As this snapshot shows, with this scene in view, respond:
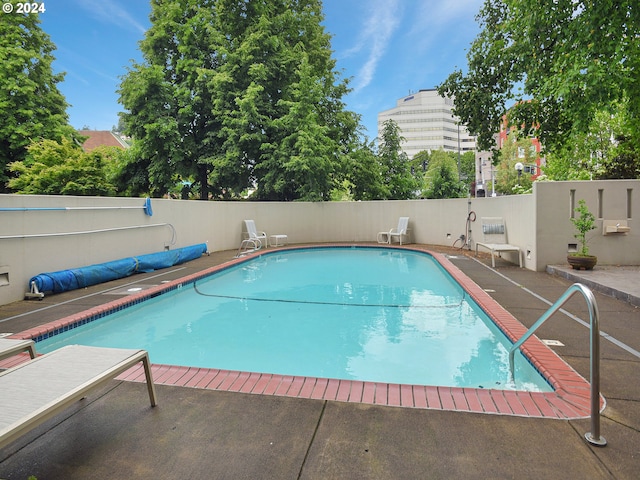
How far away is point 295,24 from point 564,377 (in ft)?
54.5

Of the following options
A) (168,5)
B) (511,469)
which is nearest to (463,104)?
(511,469)

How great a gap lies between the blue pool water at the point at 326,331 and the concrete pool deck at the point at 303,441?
2.78 feet

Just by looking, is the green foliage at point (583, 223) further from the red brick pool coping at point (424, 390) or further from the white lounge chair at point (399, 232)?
the white lounge chair at point (399, 232)

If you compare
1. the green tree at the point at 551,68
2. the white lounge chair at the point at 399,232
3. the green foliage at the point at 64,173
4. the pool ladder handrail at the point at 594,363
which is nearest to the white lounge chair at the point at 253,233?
the white lounge chair at the point at 399,232

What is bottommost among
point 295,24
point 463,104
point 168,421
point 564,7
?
point 168,421

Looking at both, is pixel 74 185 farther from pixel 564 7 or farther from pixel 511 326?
pixel 564 7

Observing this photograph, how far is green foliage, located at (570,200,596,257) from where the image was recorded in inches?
249

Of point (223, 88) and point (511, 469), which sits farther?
point (223, 88)

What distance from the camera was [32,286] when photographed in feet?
17.8

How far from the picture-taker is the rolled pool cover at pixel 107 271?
5.57 m

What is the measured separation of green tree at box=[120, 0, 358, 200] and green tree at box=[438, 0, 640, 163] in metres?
5.19

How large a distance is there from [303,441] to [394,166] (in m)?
18.4

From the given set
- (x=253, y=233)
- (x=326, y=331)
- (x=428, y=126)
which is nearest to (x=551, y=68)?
(x=326, y=331)

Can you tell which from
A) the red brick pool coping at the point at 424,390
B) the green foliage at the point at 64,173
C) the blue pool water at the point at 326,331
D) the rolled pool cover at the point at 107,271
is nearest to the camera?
the red brick pool coping at the point at 424,390
